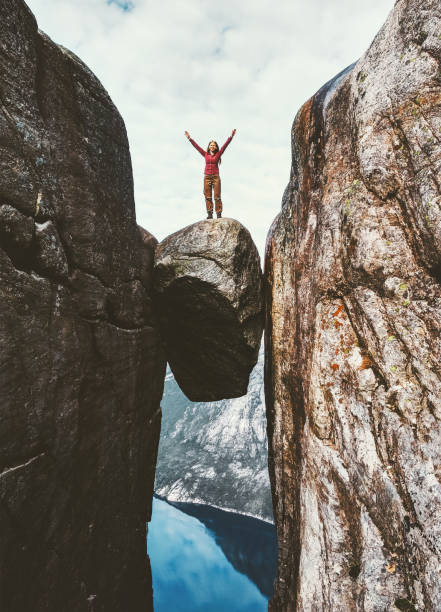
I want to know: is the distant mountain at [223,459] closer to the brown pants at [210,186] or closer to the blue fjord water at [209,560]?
the blue fjord water at [209,560]

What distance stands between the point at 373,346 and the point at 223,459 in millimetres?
81174

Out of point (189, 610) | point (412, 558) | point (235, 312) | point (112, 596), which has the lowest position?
point (189, 610)

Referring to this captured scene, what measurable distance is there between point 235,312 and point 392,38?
8.48 metres

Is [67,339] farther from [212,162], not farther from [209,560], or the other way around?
[209,560]

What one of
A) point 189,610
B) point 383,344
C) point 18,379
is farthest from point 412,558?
point 189,610

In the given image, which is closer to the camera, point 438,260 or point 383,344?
point 438,260

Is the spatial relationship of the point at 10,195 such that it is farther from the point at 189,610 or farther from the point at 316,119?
the point at 189,610

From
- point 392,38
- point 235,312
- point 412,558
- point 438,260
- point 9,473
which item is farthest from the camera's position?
point 235,312

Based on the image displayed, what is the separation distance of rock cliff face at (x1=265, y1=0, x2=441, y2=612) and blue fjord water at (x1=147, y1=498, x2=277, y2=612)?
50.5m

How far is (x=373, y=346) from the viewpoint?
A: 7.37m

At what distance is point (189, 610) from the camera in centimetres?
4434

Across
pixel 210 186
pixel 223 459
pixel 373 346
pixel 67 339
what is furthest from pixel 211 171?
pixel 223 459

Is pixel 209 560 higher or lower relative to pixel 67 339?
lower

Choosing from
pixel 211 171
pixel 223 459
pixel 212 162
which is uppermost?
pixel 212 162
